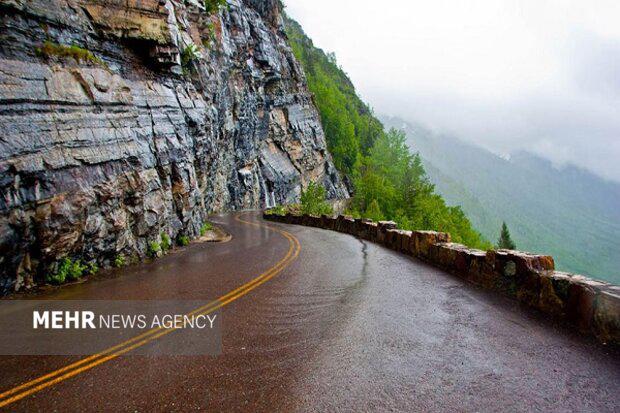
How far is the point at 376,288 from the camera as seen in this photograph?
344 inches

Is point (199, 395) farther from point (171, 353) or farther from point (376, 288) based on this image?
point (376, 288)

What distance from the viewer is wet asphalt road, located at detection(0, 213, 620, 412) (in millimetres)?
4066

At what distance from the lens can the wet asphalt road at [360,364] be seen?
4.07 m

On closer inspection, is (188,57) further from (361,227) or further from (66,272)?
(66,272)

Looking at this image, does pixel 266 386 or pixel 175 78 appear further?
pixel 175 78

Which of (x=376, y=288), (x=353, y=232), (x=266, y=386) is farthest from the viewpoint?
(x=353, y=232)

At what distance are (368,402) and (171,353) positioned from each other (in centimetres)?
300

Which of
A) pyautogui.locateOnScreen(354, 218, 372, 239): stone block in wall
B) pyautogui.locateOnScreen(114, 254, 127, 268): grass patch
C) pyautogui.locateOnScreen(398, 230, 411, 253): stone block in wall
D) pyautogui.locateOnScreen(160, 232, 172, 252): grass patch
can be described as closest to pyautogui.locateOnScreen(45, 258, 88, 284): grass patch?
pyautogui.locateOnScreen(114, 254, 127, 268): grass patch

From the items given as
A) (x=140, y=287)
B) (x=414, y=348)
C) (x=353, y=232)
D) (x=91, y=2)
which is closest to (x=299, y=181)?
(x=353, y=232)

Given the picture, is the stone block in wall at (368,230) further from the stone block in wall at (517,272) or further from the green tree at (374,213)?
the green tree at (374,213)

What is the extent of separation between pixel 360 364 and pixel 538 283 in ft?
13.9

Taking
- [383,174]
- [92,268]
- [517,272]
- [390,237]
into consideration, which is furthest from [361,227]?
[383,174]

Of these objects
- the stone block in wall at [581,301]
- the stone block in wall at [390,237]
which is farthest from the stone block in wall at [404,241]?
the stone block in wall at [581,301]

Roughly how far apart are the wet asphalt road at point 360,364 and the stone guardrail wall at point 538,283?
33 cm
